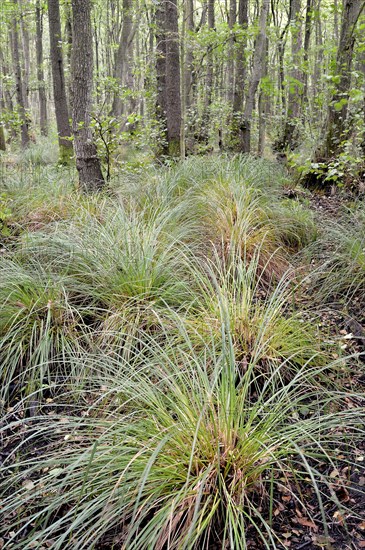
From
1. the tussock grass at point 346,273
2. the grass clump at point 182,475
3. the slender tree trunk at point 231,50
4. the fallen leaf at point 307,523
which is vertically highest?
the slender tree trunk at point 231,50

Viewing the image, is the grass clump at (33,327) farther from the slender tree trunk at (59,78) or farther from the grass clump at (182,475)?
the slender tree trunk at (59,78)

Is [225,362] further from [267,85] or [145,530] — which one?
[267,85]

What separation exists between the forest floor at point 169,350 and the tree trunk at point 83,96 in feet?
1.62

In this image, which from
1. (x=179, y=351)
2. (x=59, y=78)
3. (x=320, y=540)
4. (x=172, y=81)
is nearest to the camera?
(x=320, y=540)

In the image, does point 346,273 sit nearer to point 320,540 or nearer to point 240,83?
point 320,540

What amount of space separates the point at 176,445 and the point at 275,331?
111cm

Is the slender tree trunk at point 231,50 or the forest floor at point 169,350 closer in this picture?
the forest floor at point 169,350

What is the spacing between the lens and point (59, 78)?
9.51m

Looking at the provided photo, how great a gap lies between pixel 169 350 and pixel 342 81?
244 inches

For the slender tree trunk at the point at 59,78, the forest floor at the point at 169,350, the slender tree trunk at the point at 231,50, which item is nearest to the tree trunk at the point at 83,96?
the forest floor at the point at 169,350

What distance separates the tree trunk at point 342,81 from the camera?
630 centimetres

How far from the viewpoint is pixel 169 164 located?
645 cm

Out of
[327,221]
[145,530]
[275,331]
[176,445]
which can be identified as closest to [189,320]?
[275,331]

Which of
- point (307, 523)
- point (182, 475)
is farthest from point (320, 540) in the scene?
point (182, 475)
